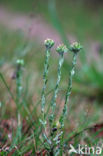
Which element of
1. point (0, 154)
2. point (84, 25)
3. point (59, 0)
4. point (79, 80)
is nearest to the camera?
point (0, 154)

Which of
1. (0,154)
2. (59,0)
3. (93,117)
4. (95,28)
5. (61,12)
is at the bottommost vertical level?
→ (0,154)

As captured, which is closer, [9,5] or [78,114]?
[78,114]

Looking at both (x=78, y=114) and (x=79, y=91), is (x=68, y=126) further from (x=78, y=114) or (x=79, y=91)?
(x=79, y=91)

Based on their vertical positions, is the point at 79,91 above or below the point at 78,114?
above

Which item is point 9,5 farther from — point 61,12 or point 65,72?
point 65,72

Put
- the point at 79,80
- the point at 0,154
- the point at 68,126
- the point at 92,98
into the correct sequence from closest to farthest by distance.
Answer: the point at 0,154
the point at 68,126
the point at 92,98
the point at 79,80

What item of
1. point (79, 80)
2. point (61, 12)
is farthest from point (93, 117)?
point (61, 12)
